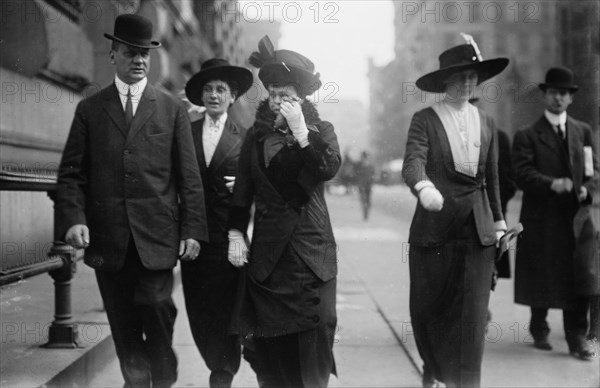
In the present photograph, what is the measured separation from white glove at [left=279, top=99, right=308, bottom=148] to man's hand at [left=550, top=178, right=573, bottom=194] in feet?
9.33

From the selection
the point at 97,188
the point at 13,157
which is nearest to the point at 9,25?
the point at 13,157

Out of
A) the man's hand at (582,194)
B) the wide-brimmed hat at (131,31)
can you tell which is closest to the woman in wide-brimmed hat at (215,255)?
the wide-brimmed hat at (131,31)

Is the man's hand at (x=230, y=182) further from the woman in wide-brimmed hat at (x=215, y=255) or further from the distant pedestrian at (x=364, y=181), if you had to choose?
the distant pedestrian at (x=364, y=181)

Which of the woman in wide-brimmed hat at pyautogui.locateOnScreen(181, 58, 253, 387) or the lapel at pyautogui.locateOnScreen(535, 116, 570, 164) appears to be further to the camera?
the lapel at pyautogui.locateOnScreen(535, 116, 570, 164)

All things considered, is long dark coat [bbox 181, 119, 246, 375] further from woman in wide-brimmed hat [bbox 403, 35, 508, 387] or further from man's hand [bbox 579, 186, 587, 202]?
man's hand [bbox 579, 186, 587, 202]

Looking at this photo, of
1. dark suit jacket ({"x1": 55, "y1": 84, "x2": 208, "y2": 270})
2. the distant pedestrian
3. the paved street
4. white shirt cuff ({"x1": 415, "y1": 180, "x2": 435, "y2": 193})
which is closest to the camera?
dark suit jacket ({"x1": 55, "y1": 84, "x2": 208, "y2": 270})

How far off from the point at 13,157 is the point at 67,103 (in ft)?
7.00

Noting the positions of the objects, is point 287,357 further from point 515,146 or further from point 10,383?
point 515,146

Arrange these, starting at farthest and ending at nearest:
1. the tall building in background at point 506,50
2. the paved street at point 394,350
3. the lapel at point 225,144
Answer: the tall building in background at point 506,50 → the paved street at point 394,350 → the lapel at point 225,144

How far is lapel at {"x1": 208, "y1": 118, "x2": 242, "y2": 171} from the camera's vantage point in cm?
471

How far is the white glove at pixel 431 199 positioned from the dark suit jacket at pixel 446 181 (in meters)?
0.14

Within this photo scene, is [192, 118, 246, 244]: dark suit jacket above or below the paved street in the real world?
above

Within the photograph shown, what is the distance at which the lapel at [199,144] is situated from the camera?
4723mm

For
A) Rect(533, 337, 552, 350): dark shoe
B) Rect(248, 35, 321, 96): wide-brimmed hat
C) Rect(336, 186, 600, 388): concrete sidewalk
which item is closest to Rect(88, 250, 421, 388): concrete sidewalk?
Rect(336, 186, 600, 388): concrete sidewalk
